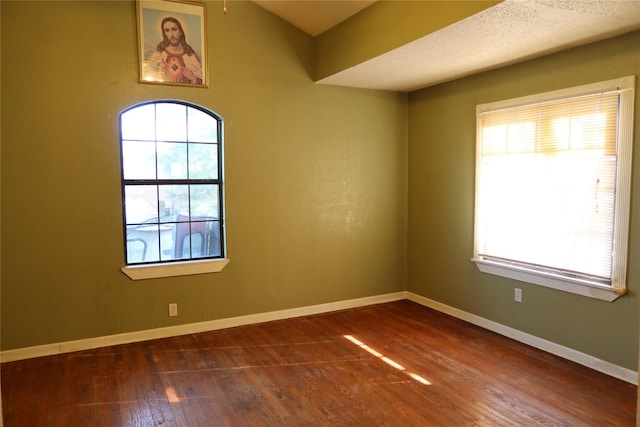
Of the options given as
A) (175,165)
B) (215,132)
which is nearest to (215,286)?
(175,165)

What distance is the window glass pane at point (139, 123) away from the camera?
12.4ft

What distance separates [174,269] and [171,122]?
132 centimetres

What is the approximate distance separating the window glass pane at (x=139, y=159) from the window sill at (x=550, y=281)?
3114mm

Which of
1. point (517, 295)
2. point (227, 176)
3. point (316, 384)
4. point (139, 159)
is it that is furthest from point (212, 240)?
point (517, 295)

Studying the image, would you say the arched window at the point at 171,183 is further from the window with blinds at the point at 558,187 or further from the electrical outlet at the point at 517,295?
the electrical outlet at the point at 517,295

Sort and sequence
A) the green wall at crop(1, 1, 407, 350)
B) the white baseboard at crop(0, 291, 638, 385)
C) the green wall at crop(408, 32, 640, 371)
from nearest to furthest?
the green wall at crop(408, 32, 640, 371)
the white baseboard at crop(0, 291, 638, 385)
the green wall at crop(1, 1, 407, 350)

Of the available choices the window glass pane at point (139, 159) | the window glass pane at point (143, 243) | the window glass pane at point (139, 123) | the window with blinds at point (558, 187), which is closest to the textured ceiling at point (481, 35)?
the window with blinds at point (558, 187)

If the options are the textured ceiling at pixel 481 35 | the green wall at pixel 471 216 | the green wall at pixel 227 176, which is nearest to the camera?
the textured ceiling at pixel 481 35

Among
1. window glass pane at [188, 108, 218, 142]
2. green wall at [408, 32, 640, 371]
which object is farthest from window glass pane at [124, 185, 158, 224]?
green wall at [408, 32, 640, 371]

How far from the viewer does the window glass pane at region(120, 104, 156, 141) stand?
12.4ft

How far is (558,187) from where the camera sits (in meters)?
3.45

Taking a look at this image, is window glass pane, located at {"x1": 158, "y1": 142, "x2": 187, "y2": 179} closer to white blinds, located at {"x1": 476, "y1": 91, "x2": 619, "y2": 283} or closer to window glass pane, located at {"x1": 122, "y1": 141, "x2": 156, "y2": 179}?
window glass pane, located at {"x1": 122, "y1": 141, "x2": 156, "y2": 179}

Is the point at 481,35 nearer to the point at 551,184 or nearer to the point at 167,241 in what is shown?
the point at 551,184

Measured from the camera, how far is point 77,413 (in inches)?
106
